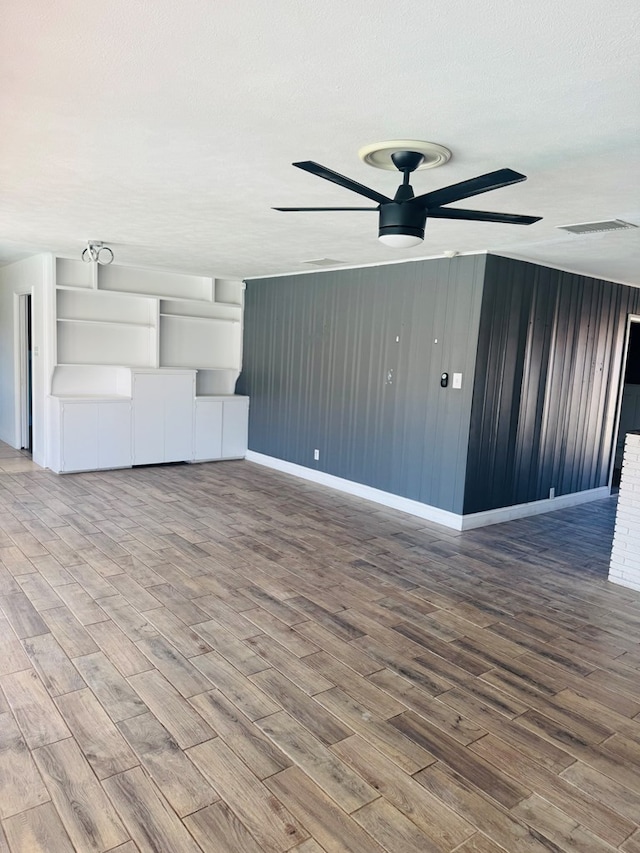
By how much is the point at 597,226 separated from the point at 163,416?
491 centimetres

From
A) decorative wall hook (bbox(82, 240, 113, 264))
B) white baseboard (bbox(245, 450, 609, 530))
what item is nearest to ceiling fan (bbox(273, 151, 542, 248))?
white baseboard (bbox(245, 450, 609, 530))

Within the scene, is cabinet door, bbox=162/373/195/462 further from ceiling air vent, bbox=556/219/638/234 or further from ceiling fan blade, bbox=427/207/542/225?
ceiling fan blade, bbox=427/207/542/225

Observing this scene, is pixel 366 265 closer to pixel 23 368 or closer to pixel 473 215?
pixel 473 215

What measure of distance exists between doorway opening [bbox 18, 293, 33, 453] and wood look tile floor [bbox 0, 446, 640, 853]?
120 inches

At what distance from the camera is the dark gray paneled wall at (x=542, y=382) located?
4.89 metres

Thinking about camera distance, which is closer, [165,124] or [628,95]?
[628,95]

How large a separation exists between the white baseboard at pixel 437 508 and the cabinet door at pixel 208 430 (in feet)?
2.99

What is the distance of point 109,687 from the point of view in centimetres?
247

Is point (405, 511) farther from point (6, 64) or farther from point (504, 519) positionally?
point (6, 64)

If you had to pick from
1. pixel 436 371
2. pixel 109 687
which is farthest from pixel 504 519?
pixel 109 687

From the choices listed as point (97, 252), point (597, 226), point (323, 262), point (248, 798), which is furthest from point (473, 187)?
point (97, 252)

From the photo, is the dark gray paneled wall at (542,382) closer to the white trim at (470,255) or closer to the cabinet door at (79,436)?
the white trim at (470,255)

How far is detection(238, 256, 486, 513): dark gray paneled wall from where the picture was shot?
4953mm

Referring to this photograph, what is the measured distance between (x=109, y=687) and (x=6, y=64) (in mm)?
2401
